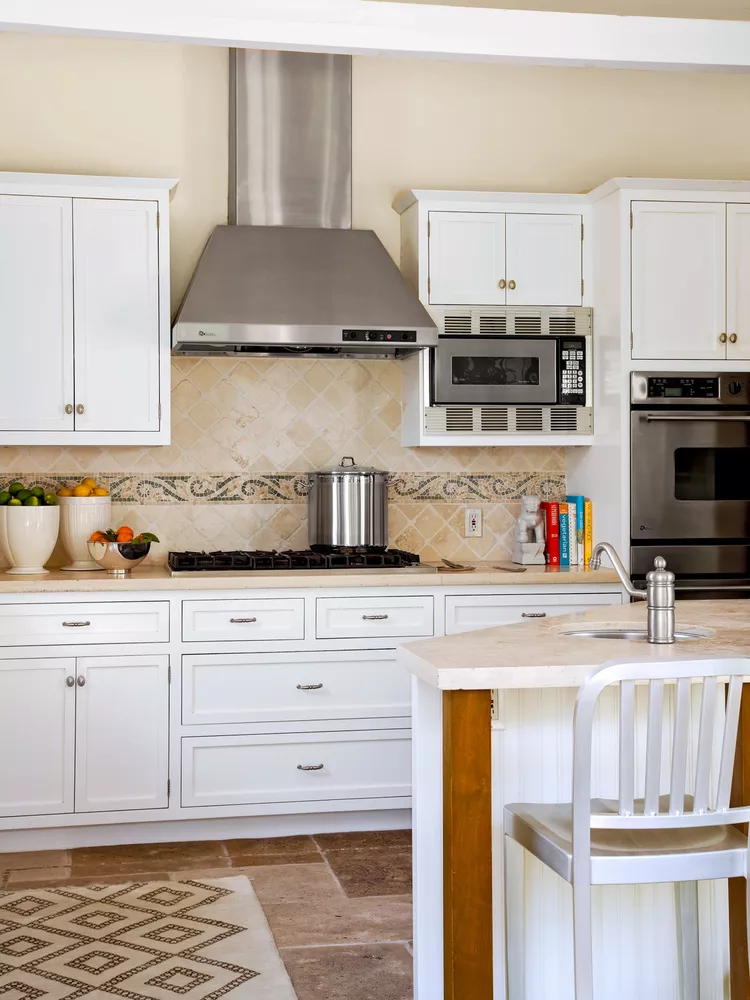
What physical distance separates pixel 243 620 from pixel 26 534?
878 millimetres

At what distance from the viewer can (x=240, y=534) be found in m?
4.67

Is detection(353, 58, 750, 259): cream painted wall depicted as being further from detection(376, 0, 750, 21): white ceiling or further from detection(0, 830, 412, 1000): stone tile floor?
detection(0, 830, 412, 1000): stone tile floor

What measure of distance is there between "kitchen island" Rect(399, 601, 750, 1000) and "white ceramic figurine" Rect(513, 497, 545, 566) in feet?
6.83

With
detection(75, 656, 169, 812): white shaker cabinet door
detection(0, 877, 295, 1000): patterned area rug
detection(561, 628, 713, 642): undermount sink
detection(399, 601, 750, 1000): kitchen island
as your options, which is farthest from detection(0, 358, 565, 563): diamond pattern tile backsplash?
detection(399, 601, 750, 1000): kitchen island

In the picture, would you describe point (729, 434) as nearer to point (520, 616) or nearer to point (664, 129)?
point (520, 616)

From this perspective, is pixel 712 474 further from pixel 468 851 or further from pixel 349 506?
pixel 468 851

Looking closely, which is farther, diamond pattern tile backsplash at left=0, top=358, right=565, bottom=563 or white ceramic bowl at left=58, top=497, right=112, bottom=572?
diamond pattern tile backsplash at left=0, top=358, right=565, bottom=563

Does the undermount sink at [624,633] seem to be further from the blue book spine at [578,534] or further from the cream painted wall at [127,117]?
the cream painted wall at [127,117]

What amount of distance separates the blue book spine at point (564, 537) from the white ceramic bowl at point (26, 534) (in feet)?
6.55

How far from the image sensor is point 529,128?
195 inches

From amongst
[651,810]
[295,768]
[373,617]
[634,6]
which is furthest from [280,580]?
[634,6]

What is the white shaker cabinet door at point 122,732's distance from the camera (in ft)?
12.8

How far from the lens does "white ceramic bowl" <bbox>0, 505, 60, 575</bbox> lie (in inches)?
165

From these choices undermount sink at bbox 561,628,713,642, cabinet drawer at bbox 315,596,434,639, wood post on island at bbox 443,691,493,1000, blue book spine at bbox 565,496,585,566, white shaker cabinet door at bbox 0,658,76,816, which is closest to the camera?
wood post on island at bbox 443,691,493,1000
